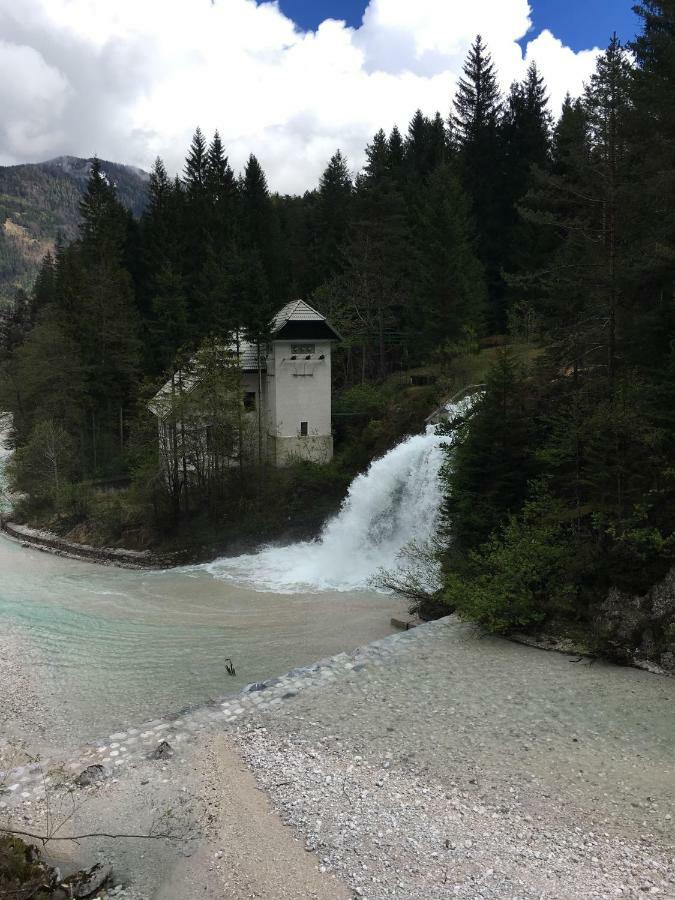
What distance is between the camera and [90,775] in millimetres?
9547

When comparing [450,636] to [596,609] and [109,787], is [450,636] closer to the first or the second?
[596,609]

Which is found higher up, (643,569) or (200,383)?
(200,383)

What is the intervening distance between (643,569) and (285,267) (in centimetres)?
4169

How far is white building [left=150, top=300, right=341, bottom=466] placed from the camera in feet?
106

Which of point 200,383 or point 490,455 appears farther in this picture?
point 200,383

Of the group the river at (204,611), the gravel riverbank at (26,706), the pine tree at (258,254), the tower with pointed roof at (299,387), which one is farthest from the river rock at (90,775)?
the pine tree at (258,254)

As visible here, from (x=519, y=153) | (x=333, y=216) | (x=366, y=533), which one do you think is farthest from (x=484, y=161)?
(x=366, y=533)

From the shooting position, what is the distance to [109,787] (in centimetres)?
928

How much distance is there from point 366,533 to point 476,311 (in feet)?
52.3

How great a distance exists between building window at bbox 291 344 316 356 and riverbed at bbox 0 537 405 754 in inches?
505

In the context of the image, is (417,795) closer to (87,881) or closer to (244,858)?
(244,858)

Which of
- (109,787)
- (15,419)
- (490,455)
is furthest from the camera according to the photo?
(15,419)

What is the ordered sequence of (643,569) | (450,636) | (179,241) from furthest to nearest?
(179,241), (450,636), (643,569)

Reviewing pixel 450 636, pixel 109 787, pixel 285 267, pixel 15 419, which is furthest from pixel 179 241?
pixel 109 787
